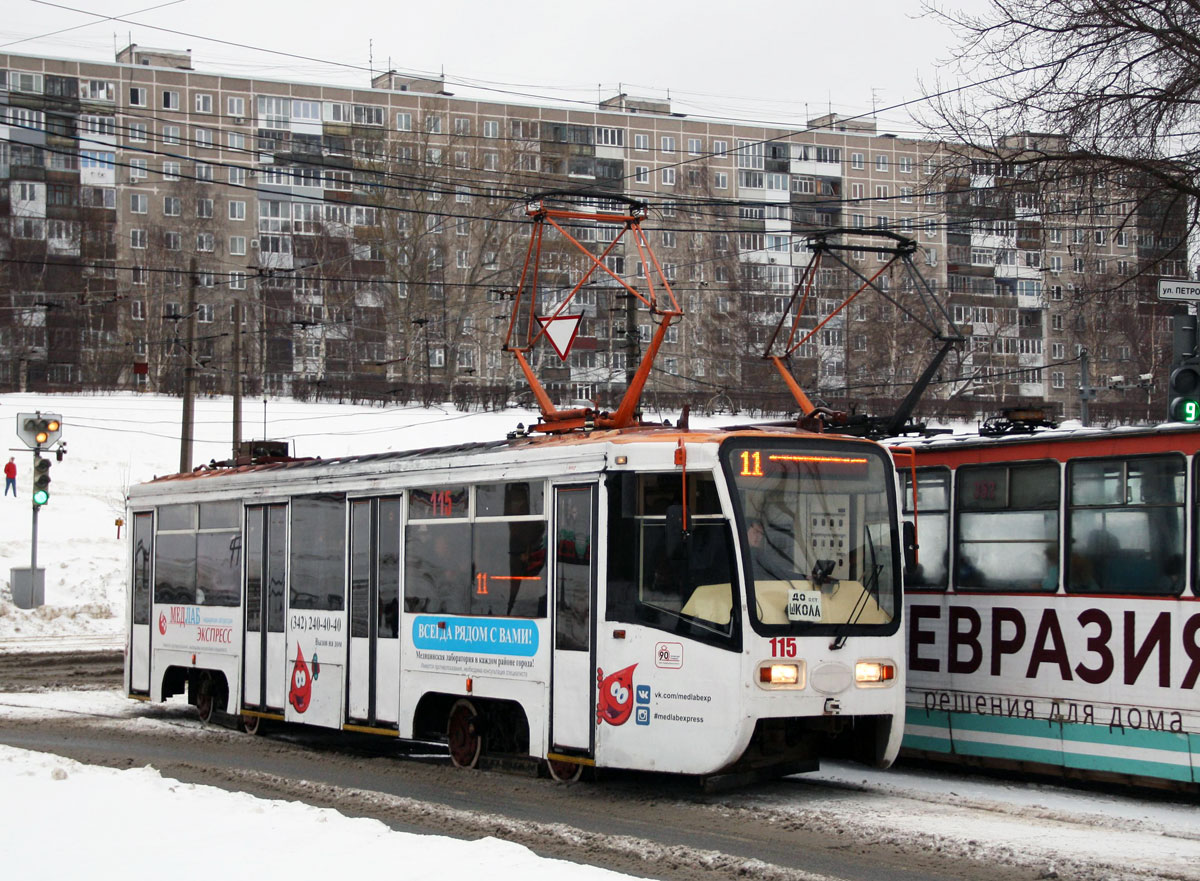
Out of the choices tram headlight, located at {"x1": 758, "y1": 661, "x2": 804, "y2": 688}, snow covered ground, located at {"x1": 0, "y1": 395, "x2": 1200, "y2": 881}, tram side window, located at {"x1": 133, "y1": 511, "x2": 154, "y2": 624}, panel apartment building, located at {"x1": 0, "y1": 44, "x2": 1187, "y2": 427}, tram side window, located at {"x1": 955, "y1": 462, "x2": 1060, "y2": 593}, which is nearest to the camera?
snow covered ground, located at {"x1": 0, "y1": 395, "x2": 1200, "y2": 881}

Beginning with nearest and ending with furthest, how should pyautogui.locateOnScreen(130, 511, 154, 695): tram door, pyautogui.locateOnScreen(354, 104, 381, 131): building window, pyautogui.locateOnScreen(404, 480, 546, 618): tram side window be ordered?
pyautogui.locateOnScreen(404, 480, 546, 618): tram side window, pyautogui.locateOnScreen(130, 511, 154, 695): tram door, pyautogui.locateOnScreen(354, 104, 381, 131): building window

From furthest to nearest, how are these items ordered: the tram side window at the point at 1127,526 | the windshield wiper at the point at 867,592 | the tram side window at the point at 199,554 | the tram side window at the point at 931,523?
the tram side window at the point at 199,554 < the tram side window at the point at 931,523 < the tram side window at the point at 1127,526 < the windshield wiper at the point at 867,592

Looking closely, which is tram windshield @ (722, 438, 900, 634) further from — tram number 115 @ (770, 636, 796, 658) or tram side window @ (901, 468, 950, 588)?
tram side window @ (901, 468, 950, 588)

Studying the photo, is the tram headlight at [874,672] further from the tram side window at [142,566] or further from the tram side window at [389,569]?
the tram side window at [142,566]

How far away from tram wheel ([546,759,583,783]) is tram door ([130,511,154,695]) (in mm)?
7533

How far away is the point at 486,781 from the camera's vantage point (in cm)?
1177

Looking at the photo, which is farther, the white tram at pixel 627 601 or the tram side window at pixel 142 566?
the tram side window at pixel 142 566

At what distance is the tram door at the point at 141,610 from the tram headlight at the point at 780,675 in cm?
945

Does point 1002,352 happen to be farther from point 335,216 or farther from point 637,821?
point 637,821

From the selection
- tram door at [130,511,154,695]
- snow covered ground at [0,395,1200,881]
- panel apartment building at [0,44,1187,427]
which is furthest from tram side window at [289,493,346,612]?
panel apartment building at [0,44,1187,427]

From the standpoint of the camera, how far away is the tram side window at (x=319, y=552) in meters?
14.1

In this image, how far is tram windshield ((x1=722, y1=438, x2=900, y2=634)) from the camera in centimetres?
1052

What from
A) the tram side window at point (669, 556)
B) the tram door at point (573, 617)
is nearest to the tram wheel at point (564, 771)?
the tram door at point (573, 617)

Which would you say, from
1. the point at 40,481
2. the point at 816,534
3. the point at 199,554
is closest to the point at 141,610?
the point at 199,554
